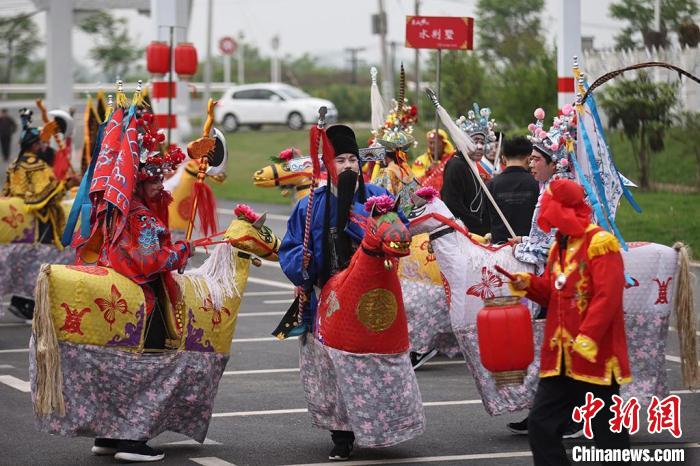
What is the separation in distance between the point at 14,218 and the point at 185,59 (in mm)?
7234

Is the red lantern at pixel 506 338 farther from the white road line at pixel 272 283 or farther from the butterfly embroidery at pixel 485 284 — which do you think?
the white road line at pixel 272 283

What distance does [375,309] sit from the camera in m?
7.35

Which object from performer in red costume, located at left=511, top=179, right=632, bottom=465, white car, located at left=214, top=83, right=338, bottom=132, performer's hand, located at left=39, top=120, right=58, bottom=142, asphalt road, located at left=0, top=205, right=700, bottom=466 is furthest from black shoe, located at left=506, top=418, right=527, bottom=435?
white car, located at left=214, top=83, right=338, bottom=132

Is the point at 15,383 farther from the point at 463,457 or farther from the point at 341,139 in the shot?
the point at 463,457

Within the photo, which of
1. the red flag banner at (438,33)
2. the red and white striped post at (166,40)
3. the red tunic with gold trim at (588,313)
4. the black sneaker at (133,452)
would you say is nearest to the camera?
the red tunic with gold trim at (588,313)

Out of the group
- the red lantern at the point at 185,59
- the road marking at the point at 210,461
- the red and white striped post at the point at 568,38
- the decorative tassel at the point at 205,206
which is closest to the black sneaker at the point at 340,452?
the road marking at the point at 210,461

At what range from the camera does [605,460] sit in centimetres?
650

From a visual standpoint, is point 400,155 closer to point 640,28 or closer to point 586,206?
point 586,206

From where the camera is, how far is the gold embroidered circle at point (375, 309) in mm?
7324

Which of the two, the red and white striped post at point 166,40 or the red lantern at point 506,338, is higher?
the red and white striped post at point 166,40

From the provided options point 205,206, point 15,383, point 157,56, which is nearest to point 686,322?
point 205,206

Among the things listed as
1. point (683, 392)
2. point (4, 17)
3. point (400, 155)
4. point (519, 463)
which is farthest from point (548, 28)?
point (519, 463)

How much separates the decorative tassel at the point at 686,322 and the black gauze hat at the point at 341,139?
2016 millimetres

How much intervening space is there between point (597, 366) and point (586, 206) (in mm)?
818
